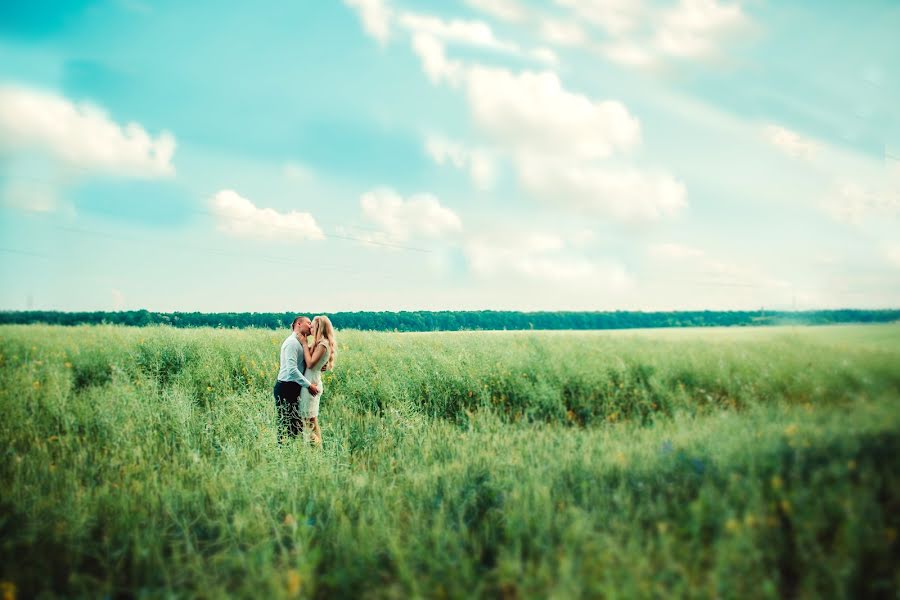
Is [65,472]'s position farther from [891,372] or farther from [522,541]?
[891,372]

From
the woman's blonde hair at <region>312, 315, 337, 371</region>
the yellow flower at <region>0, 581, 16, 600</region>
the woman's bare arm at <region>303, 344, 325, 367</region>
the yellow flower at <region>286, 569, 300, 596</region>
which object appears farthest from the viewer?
the woman's blonde hair at <region>312, 315, 337, 371</region>

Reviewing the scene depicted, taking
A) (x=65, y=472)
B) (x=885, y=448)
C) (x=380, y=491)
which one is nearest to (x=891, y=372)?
(x=885, y=448)

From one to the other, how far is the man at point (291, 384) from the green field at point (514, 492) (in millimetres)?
355

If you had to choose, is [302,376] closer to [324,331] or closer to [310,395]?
[310,395]

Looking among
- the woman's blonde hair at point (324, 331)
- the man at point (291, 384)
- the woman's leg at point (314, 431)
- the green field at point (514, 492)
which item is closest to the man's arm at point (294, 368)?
the man at point (291, 384)

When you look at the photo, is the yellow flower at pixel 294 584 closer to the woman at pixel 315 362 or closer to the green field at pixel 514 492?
the green field at pixel 514 492

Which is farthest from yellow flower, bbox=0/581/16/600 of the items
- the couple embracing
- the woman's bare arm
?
the woman's bare arm

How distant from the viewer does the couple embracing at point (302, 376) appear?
7059mm

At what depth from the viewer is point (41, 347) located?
1330cm

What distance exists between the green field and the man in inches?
14.0

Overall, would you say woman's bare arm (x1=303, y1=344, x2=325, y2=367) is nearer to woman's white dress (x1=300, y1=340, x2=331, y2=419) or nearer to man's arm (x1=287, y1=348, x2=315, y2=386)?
woman's white dress (x1=300, y1=340, x2=331, y2=419)

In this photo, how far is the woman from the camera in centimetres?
707

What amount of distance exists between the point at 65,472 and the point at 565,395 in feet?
24.2

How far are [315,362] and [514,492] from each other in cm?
387
